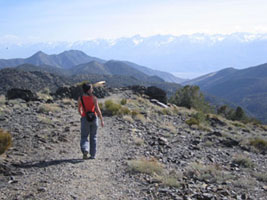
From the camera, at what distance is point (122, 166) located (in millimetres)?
8453

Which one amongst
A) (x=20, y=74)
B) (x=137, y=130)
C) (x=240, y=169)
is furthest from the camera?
(x=20, y=74)

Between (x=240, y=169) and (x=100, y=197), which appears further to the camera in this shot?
(x=240, y=169)

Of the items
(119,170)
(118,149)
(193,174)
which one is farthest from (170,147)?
(119,170)

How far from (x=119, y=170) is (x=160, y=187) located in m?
1.58

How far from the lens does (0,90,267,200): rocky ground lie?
6.48 meters

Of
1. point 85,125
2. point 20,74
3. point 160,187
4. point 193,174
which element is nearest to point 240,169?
point 193,174

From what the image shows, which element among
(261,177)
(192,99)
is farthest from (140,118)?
(192,99)

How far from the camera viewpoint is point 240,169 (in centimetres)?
976

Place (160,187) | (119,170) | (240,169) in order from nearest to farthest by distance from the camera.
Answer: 1. (160,187)
2. (119,170)
3. (240,169)

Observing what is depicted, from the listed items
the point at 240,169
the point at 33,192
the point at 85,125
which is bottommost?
the point at 240,169

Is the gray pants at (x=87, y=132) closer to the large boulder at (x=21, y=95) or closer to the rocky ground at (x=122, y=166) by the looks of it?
the rocky ground at (x=122, y=166)

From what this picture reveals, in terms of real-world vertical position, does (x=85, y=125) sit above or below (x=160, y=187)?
above

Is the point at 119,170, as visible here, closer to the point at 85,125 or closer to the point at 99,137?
the point at 85,125

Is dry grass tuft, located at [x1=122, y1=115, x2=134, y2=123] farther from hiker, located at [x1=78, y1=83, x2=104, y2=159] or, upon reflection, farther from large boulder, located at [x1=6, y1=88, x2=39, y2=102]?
large boulder, located at [x1=6, y1=88, x2=39, y2=102]
